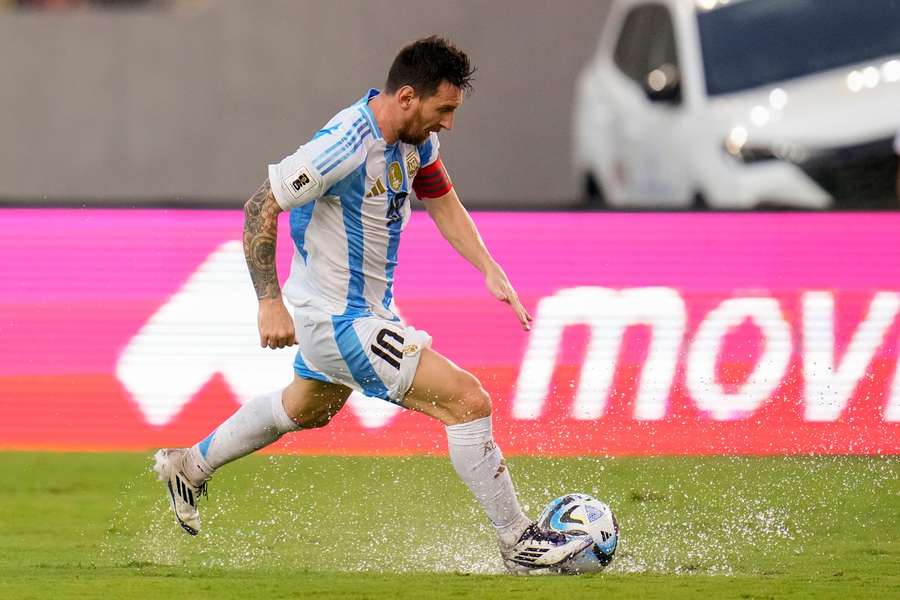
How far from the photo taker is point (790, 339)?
8.91 meters

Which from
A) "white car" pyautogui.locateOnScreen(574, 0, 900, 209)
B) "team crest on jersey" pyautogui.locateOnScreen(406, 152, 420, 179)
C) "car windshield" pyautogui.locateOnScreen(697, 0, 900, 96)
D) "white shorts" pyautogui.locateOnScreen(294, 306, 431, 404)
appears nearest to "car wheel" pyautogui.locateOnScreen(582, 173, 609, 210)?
"white car" pyautogui.locateOnScreen(574, 0, 900, 209)

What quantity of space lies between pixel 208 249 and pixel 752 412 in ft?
9.43

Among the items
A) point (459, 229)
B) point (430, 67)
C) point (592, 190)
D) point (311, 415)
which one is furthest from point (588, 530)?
point (592, 190)

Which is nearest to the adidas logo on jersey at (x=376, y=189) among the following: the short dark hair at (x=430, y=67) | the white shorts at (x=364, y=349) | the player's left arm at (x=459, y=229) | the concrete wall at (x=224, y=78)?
the short dark hair at (x=430, y=67)

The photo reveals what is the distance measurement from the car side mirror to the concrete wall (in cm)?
486

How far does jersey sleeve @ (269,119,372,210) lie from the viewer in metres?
6.00

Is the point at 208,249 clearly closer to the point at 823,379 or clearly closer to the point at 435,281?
the point at 435,281

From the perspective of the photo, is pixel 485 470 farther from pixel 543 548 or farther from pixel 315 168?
pixel 315 168

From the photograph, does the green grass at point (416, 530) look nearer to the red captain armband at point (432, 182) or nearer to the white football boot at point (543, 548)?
the white football boot at point (543, 548)

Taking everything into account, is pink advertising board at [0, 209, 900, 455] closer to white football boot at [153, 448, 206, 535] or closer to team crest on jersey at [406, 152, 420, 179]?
white football boot at [153, 448, 206, 535]

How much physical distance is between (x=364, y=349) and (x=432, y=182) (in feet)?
2.78

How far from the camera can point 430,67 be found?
608 cm

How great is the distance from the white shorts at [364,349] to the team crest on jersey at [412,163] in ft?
1.78

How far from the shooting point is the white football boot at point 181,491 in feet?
22.3
